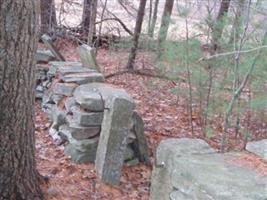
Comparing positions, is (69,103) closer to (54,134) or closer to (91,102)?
(54,134)

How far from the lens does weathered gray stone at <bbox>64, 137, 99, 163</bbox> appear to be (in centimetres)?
401

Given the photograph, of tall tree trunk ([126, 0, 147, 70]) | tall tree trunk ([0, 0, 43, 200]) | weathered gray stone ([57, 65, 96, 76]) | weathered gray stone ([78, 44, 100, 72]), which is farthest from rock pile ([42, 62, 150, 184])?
tall tree trunk ([126, 0, 147, 70])

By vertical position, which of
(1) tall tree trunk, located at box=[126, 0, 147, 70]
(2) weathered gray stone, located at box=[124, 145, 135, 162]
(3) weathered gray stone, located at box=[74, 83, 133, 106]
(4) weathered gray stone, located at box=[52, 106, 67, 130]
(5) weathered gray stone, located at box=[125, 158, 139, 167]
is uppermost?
(1) tall tree trunk, located at box=[126, 0, 147, 70]

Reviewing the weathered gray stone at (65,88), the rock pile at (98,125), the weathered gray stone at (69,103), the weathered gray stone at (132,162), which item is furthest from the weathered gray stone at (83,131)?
the weathered gray stone at (65,88)

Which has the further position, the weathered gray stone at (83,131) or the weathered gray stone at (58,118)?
the weathered gray stone at (58,118)

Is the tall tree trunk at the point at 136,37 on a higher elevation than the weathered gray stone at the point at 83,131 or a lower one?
higher

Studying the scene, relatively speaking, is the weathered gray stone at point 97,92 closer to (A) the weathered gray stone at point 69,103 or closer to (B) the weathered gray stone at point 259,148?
(A) the weathered gray stone at point 69,103

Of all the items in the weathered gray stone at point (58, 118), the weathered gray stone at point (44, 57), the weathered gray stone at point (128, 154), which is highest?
the weathered gray stone at point (44, 57)

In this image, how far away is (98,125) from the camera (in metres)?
4.03

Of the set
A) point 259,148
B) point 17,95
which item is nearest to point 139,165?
point 17,95

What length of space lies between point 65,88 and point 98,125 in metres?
0.89

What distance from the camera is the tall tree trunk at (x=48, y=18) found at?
9.46 meters

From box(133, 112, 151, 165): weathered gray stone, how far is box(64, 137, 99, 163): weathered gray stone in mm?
415

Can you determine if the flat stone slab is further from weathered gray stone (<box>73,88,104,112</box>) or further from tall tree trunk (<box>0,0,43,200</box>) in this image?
tall tree trunk (<box>0,0,43,200</box>)
